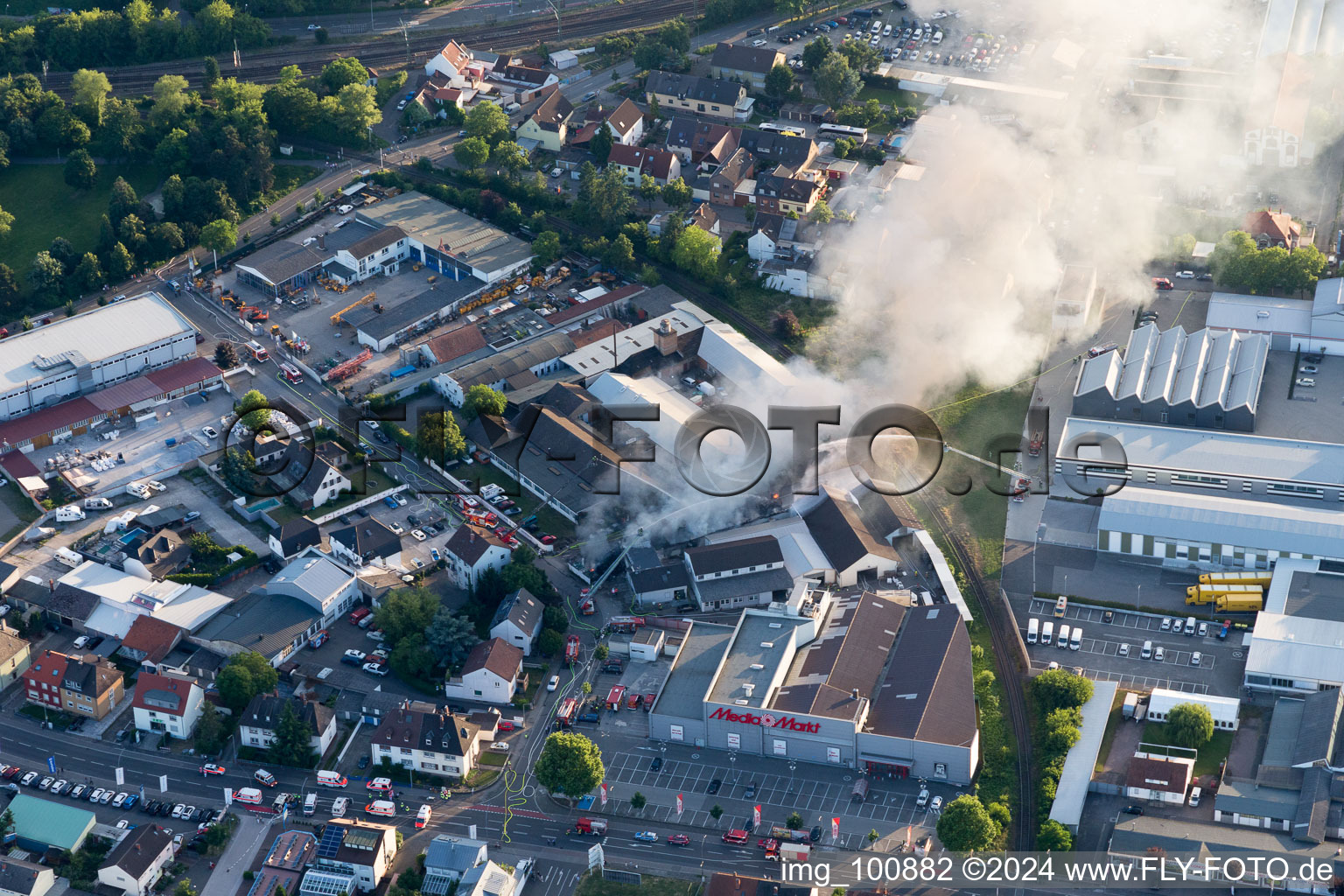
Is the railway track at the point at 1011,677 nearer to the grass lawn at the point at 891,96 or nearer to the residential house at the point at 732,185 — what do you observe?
the residential house at the point at 732,185

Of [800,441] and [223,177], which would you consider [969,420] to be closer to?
[800,441]

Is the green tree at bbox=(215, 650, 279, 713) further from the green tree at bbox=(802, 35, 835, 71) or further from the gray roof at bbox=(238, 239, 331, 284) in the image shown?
the green tree at bbox=(802, 35, 835, 71)

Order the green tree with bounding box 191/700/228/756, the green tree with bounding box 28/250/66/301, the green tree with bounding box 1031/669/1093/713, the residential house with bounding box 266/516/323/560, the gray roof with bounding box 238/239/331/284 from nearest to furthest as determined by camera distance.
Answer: the green tree with bounding box 191/700/228/756 → the green tree with bounding box 1031/669/1093/713 → the residential house with bounding box 266/516/323/560 → the green tree with bounding box 28/250/66/301 → the gray roof with bounding box 238/239/331/284

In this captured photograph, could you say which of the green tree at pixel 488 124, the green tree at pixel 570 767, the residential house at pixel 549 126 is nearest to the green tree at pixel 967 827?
the green tree at pixel 570 767

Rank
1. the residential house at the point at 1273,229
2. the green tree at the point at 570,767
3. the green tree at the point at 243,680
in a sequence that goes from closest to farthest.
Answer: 1. the green tree at the point at 570,767
2. the green tree at the point at 243,680
3. the residential house at the point at 1273,229

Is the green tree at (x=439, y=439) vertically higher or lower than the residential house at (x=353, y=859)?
higher

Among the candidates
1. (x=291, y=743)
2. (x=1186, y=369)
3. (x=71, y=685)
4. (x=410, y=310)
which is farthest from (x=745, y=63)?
(x=71, y=685)

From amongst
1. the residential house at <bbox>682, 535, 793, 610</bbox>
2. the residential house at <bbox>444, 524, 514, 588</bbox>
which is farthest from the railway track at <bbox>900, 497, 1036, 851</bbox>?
the residential house at <bbox>444, 524, 514, 588</bbox>
